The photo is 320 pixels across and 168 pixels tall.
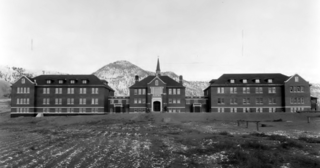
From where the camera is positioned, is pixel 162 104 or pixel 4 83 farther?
pixel 4 83

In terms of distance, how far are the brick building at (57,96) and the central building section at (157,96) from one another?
933cm

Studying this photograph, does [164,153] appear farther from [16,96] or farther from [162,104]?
[16,96]

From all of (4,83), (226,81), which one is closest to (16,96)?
(226,81)

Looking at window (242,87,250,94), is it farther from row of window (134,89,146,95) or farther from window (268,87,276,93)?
A: row of window (134,89,146,95)

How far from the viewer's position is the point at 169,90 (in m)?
71.9

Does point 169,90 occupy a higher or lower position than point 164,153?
higher

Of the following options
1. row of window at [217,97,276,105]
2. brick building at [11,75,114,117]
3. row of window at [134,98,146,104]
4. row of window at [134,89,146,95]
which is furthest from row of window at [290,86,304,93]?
Result: brick building at [11,75,114,117]

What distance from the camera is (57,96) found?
72062 millimetres

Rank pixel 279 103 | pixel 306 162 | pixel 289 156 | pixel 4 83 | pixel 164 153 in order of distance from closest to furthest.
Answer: pixel 306 162 → pixel 289 156 → pixel 164 153 → pixel 279 103 → pixel 4 83

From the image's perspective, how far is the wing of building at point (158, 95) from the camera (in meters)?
69.9

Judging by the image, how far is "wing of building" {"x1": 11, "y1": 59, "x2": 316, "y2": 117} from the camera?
69.9 m

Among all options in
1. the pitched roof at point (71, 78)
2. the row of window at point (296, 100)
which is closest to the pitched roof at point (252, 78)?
the row of window at point (296, 100)

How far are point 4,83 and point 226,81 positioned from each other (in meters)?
167

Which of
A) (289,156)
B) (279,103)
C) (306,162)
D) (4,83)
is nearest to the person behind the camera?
(306,162)
